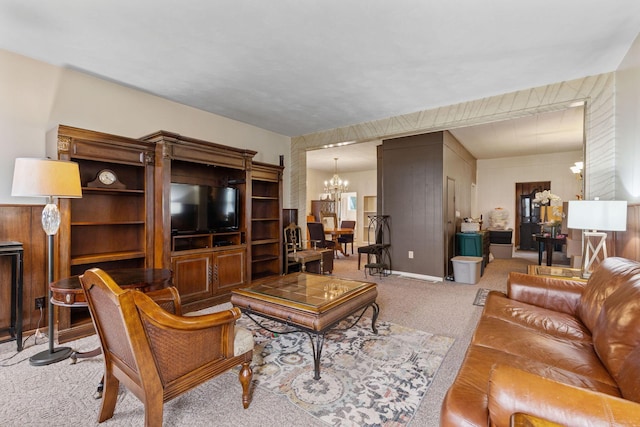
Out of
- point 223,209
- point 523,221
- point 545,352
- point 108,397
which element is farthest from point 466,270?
point 108,397

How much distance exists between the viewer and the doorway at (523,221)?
8234 millimetres

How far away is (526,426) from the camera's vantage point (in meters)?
0.85

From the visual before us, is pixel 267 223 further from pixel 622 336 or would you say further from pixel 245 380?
pixel 622 336

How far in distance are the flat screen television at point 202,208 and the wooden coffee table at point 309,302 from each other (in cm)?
147

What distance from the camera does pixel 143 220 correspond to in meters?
3.43

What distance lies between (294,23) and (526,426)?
2718 millimetres

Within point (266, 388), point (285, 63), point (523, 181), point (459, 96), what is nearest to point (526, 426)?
point (266, 388)

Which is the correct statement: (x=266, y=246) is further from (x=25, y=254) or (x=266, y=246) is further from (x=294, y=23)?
(x=294, y=23)

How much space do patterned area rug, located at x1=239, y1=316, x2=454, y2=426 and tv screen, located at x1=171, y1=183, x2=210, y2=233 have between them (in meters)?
1.50

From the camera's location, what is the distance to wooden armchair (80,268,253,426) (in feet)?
4.33

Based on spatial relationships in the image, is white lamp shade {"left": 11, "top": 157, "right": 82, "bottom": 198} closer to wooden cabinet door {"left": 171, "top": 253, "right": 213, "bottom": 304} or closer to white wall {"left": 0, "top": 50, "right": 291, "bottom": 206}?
white wall {"left": 0, "top": 50, "right": 291, "bottom": 206}

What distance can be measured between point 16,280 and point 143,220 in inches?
45.4

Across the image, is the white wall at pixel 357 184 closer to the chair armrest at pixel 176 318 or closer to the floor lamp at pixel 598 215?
the floor lamp at pixel 598 215

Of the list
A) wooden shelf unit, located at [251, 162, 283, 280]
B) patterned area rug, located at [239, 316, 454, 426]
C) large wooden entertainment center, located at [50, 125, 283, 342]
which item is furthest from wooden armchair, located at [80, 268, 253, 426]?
wooden shelf unit, located at [251, 162, 283, 280]
